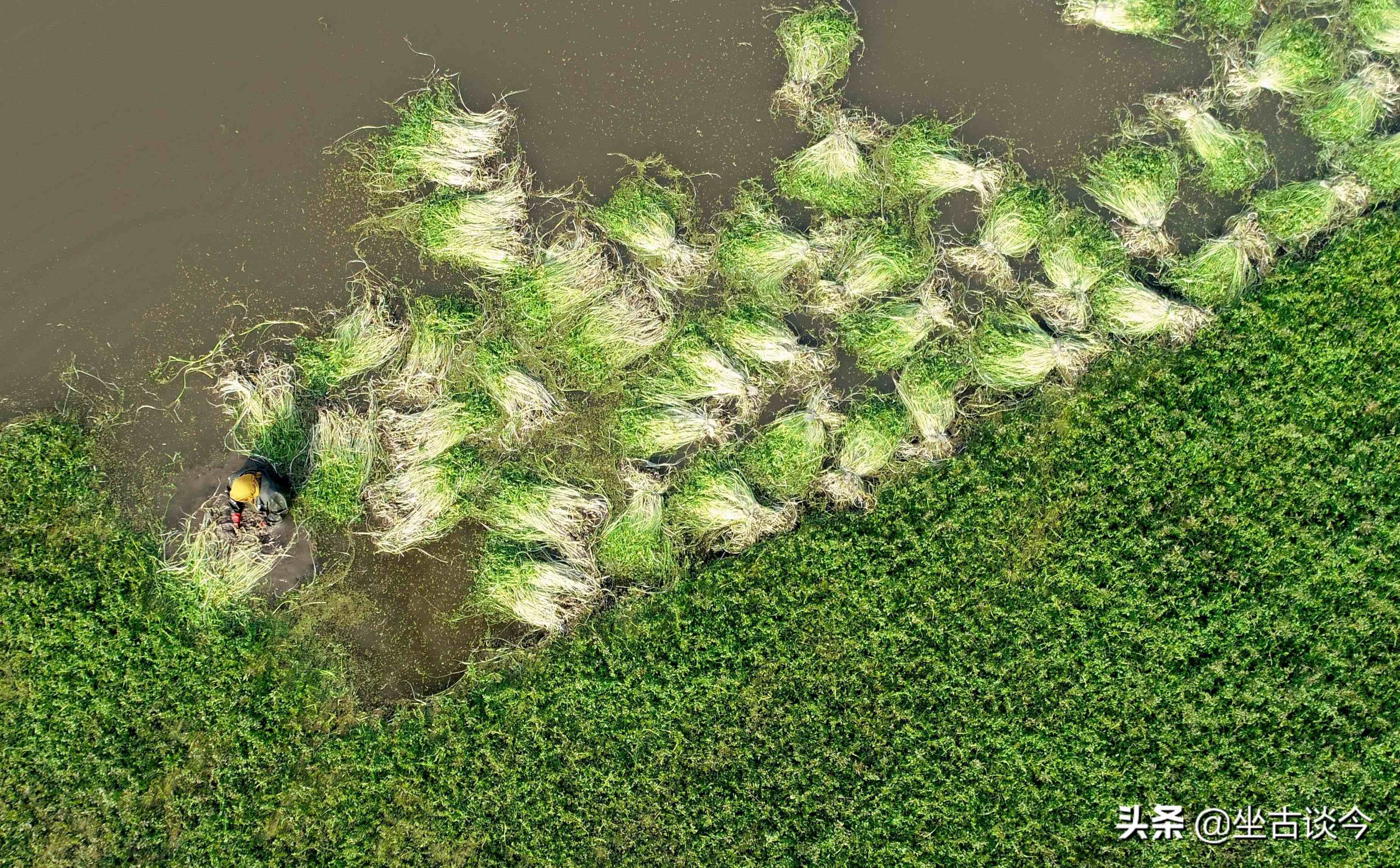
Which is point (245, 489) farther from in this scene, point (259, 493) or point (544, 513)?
point (544, 513)

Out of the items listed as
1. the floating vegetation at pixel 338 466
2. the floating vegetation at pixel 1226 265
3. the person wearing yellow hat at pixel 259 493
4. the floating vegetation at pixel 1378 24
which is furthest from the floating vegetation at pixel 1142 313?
the person wearing yellow hat at pixel 259 493

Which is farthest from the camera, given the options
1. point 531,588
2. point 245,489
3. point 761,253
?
point 761,253

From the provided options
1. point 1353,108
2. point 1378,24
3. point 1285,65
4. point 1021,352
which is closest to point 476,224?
point 1021,352

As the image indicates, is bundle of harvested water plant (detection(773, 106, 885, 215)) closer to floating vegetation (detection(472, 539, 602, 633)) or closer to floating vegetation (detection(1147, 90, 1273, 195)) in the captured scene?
floating vegetation (detection(1147, 90, 1273, 195))

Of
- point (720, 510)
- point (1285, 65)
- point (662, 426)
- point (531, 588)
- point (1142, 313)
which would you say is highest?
point (1285, 65)

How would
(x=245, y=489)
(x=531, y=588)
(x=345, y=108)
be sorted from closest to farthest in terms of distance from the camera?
1. (x=245, y=489)
2. (x=531, y=588)
3. (x=345, y=108)

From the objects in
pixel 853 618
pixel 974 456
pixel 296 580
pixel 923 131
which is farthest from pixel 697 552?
pixel 923 131

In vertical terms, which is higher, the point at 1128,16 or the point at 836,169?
the point at 1128,16
